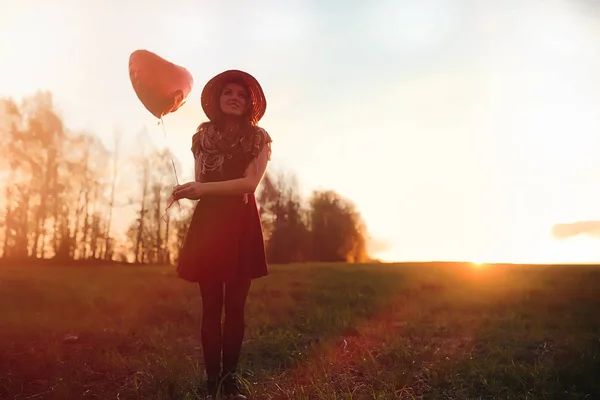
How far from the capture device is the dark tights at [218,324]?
408 cm

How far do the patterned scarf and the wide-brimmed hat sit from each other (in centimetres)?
21

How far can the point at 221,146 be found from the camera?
4.05 metres

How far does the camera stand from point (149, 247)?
1382 inches

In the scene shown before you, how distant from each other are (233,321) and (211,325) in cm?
18

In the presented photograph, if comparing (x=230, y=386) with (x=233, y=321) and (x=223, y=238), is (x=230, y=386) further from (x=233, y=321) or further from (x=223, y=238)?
(x=223, y=238)

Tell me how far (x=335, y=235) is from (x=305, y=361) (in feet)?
113

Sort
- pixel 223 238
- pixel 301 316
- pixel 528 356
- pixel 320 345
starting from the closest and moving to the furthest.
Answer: pixel 223 238
pixel 528 356
pixel 320 345
pixel 301 316

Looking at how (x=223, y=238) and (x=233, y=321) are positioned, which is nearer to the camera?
(x=223, y=238)

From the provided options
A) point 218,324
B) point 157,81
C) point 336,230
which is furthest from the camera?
point 336,230

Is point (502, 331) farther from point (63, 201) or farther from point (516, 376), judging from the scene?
point (63, 201)

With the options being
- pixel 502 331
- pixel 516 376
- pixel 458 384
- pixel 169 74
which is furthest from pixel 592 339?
pixel 169 74

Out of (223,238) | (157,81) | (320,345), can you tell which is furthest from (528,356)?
(157,81)

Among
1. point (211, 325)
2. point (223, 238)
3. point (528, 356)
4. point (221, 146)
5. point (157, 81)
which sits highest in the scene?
point (157, 81)

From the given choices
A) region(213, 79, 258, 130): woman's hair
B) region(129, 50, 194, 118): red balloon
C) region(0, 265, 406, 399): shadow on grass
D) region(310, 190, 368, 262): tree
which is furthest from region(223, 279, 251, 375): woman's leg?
region(310, 190, 368, 262): tree
